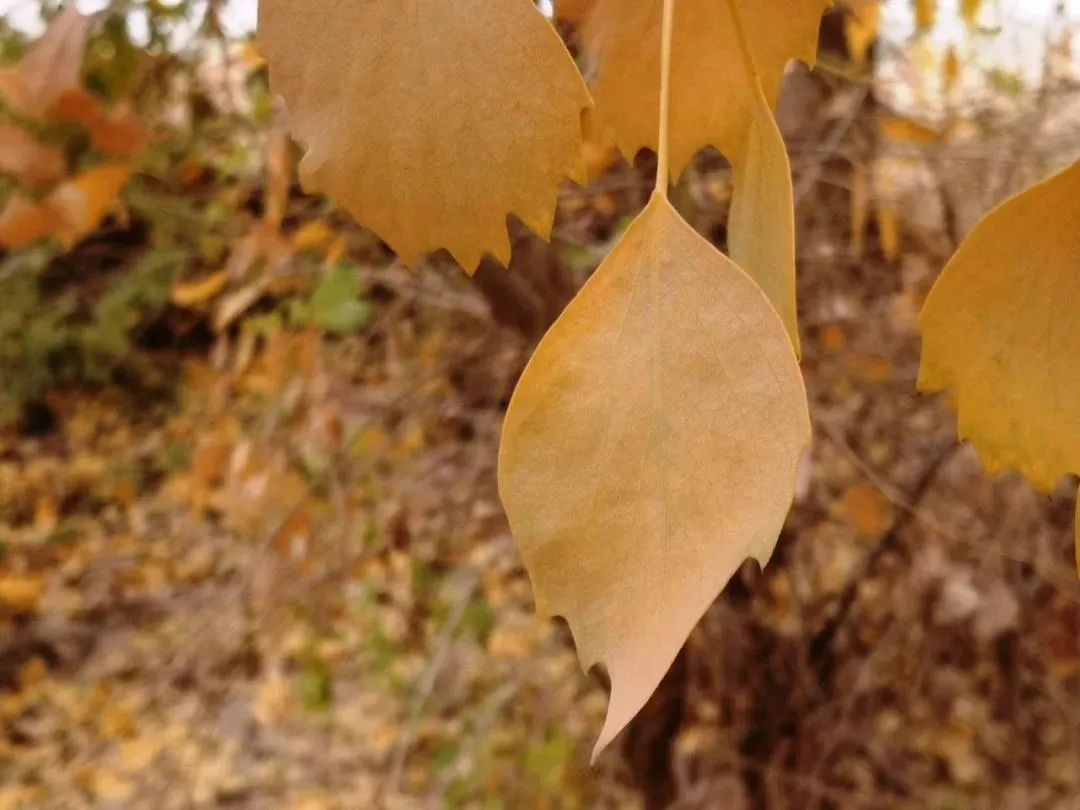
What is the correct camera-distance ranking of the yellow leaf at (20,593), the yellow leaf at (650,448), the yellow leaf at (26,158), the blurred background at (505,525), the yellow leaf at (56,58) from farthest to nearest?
the yellow leaf at (20,593) → the blurred background at (505,525) → the yellow leaf at (26,158) → the yellow leaf at (56,58) → the yellow leaf at (650,448)

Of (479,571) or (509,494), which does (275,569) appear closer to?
(479,571)

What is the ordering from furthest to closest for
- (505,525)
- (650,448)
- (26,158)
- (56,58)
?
(505,525) → (26,158) → (56,58) → (650,448)

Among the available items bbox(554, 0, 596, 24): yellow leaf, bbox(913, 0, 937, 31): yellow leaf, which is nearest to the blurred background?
bbox(913, 0, 937, 31): yellow leaf

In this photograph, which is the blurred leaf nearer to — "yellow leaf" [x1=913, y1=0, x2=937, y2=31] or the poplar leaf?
"yellow leaf" [x1=913, y1=0, x2=937, y2=31]

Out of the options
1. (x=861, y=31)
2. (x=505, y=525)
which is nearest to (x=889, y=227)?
(x=861, y=31)

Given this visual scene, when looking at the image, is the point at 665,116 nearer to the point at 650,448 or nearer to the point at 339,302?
the point at 650,448

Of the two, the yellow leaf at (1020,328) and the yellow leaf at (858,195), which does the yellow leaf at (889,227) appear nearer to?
the yellow leaf at (858,195)

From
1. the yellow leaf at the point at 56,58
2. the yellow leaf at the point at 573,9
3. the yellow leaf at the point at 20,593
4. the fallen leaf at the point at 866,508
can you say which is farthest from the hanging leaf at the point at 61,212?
the yellow leaf at the point at 20,593

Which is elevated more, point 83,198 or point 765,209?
point 765,209
